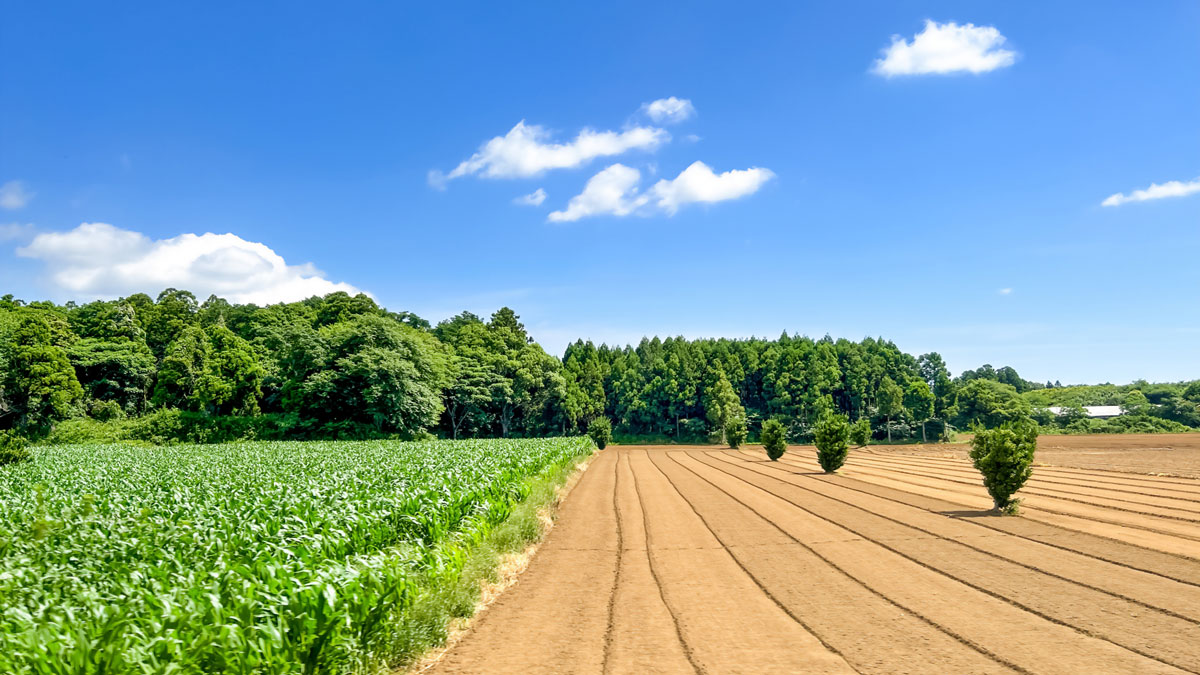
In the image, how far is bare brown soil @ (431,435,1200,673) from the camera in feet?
22.5

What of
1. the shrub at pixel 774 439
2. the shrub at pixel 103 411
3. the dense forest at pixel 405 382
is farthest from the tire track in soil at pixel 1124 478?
the shrub at pixel 103 411

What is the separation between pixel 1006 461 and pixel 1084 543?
4474 millimetres

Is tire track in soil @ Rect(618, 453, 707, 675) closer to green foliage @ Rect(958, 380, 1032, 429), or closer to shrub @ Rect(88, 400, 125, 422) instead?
shrub @ Rect(88, 400, 125, 422)

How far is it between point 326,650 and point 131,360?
7019cm

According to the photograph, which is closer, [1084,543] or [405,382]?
[1084,543]

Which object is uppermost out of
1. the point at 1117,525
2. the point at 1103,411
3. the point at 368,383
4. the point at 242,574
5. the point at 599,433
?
the point at 368,383

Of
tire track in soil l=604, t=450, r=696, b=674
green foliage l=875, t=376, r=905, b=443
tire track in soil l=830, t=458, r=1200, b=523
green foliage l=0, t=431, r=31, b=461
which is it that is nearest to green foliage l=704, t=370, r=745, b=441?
green foliage l=875, t=376, r=905, b=443

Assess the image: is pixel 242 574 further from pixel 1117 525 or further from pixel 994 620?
pixel 1117 525

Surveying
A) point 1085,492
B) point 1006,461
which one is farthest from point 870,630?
point 1085,492

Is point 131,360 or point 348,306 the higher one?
point 348,306

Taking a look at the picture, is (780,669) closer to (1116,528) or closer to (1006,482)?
(1116,528)

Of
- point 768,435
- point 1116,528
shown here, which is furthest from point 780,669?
point 768,435

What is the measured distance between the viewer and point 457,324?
10488 cm

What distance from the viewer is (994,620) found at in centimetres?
793
